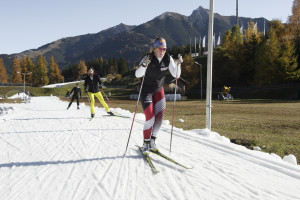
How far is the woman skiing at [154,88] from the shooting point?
4.23 m

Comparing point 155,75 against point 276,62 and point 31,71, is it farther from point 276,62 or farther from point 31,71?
point 31,71

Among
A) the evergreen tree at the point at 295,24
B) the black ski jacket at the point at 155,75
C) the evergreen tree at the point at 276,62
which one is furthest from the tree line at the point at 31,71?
the black ski jacket at the point at 155,75

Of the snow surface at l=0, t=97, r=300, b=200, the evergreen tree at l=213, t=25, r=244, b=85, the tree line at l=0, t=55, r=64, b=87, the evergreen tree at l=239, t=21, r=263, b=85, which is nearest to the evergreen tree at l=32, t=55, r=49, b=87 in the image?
the tree line at l=0, t=55, r=64, b=87

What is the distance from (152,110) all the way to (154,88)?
443 mm

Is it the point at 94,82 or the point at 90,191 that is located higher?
the point at 94,82

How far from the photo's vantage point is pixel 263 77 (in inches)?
1820

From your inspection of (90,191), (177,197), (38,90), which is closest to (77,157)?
(90,191)

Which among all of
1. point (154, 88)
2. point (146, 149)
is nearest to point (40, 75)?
point (154, 88)

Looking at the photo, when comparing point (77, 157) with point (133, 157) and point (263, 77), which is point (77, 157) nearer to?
point (133, 157)

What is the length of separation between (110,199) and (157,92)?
7.83 feet

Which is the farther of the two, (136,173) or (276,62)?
(276,62)

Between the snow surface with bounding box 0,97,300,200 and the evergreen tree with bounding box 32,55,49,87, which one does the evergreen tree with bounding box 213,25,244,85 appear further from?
the evergreen tree with bounding box 32,55,49,87

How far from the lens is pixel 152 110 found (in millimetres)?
4297

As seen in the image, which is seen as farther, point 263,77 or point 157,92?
point 263,77
